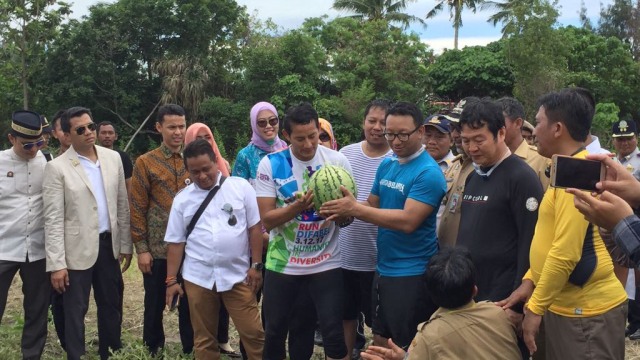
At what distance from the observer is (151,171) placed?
585 cm

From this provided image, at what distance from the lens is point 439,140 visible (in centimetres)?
570

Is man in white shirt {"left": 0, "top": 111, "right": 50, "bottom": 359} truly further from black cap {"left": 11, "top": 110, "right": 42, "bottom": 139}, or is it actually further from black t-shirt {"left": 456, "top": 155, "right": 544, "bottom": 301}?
black t-shirt {"left": 456, "top": 155, "right": 544, "bottom": 301}

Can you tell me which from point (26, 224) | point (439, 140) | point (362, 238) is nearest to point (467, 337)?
point (362, 238)

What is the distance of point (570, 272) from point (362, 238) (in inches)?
83.8

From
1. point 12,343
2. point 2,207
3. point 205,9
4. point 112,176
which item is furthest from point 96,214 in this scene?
point 205,9

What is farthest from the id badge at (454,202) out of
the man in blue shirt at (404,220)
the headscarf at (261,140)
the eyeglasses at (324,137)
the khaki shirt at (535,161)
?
the eyeglasses at (324,137)

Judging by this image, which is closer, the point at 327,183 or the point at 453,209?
the point at 327,183

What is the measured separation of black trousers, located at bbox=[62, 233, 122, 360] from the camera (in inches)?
221

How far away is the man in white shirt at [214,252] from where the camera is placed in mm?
5078

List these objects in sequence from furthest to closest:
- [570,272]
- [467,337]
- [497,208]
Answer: [497,208], [570,272], [467,337]

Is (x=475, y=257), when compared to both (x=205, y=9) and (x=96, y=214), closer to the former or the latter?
(x=96, y=214)

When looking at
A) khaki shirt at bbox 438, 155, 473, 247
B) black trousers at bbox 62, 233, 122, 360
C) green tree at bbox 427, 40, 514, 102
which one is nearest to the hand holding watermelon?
khaki shirt at bbox 438, 155, 473, 247

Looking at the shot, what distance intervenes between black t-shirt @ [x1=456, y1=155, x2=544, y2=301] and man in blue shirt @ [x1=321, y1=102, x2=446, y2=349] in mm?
445

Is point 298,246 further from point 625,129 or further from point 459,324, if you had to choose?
point 625,129
